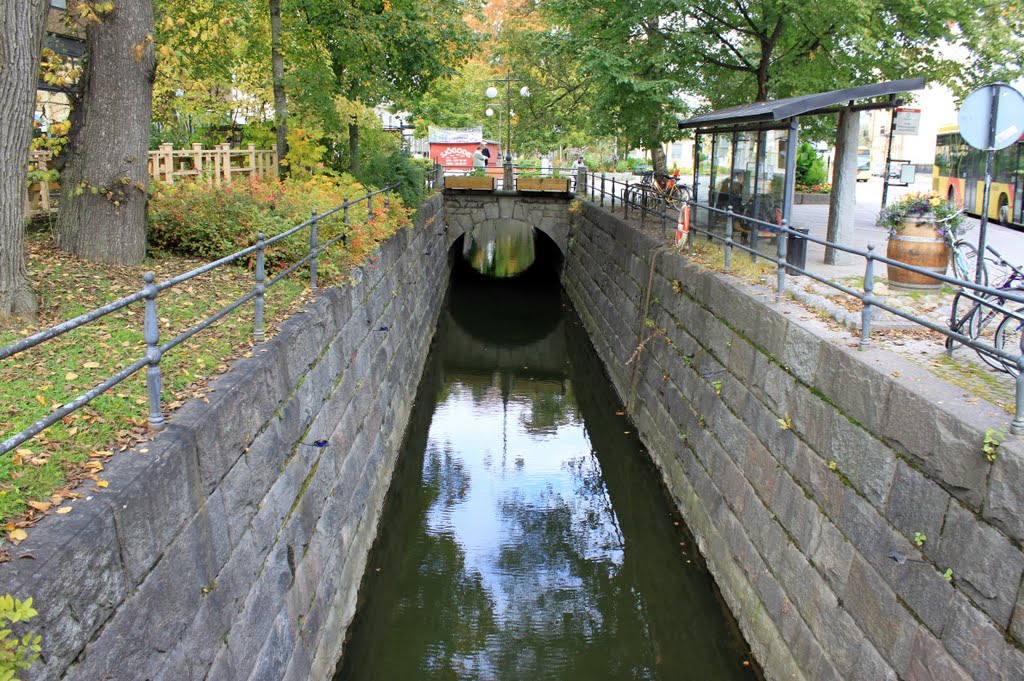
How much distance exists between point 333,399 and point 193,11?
927cm

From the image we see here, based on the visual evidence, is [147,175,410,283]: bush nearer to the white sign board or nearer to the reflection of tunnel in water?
the white sign board

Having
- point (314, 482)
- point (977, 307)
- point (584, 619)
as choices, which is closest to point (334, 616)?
point (314, 482)

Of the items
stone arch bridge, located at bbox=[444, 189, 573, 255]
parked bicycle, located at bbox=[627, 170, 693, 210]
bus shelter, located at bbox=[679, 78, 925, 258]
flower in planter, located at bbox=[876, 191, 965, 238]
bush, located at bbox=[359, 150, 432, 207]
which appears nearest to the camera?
flower in planter, located at bbox=[876, 191, 965, 238]

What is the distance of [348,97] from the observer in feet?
53.0

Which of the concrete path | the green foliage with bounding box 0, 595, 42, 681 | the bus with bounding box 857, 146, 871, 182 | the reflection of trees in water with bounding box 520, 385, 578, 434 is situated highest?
the bus with bounding box 857, 146, 871, 182

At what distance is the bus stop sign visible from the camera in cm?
613

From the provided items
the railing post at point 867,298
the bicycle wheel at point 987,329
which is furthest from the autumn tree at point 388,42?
the bicycle wheel at point 987,329

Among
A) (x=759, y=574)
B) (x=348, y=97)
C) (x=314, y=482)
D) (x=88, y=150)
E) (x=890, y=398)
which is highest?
(x=348, y=97)

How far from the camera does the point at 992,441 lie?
427 cm

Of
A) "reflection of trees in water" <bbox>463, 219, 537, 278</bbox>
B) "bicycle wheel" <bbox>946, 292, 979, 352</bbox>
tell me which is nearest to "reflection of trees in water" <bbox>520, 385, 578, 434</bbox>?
"bicycle wheel" <bbox>946, 292, 979, 352</bbox>

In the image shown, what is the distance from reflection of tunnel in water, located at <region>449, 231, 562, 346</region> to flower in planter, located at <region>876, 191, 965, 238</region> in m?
12.8

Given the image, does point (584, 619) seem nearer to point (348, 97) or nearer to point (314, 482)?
point (314, 482)

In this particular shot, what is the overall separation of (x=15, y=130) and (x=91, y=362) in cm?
236

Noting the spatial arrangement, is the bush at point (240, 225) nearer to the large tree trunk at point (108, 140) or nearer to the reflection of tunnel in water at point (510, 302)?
the large tree trunk at point (108, 140)
